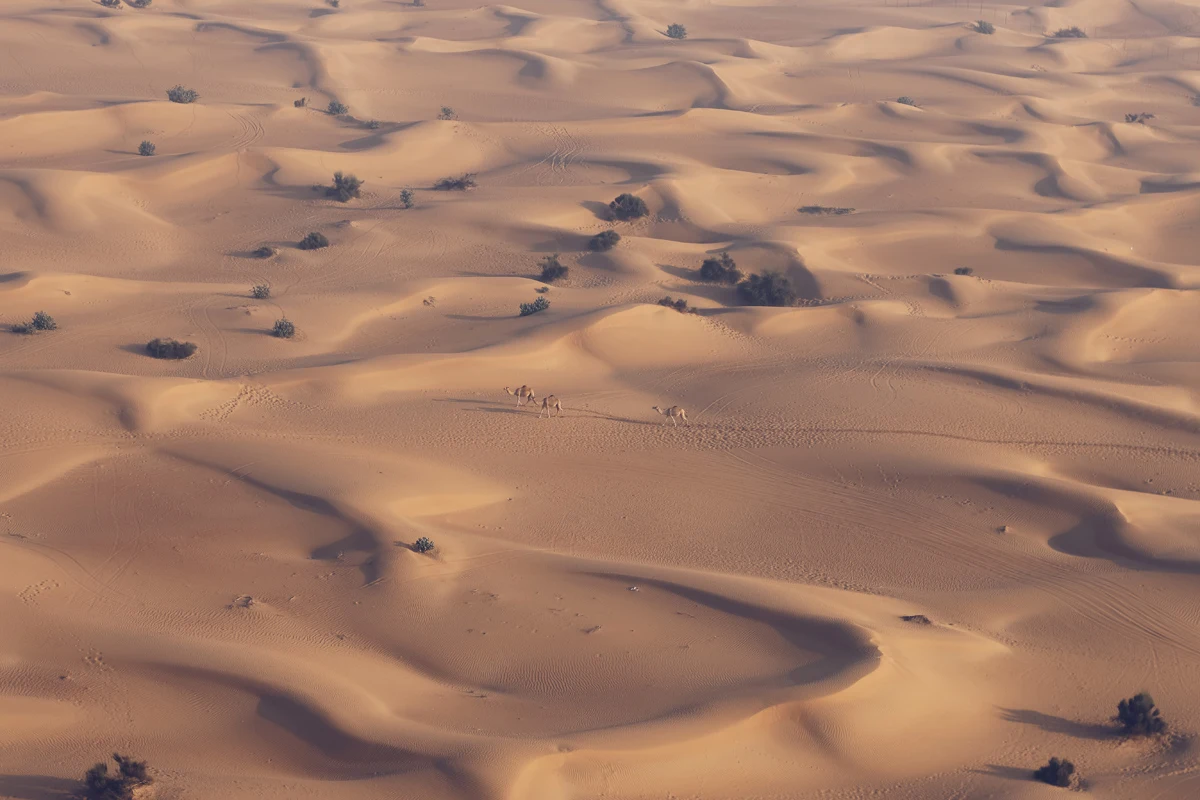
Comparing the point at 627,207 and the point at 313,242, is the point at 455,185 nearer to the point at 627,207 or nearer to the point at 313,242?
the point at 627,207

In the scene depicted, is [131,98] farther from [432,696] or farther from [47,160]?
[432,696]

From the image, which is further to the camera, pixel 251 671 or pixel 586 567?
pixel 586 567

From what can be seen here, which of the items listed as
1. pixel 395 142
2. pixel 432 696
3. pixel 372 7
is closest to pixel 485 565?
pixel 432 696

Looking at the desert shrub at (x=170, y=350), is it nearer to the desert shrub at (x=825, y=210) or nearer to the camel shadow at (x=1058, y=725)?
the camel shadow at (x=1058, y=725)

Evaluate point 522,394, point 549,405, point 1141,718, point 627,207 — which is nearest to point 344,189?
point 627,207

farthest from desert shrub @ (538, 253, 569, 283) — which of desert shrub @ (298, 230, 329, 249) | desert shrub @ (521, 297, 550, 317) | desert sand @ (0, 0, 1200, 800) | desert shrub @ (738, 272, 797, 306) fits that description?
desert shrub @ (298, 230, 329, 249)

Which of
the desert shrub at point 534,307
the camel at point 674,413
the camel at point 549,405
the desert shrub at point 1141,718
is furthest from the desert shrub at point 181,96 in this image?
the desert shrub at point 1141,718

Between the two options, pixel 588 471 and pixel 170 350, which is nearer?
pixel 588 471
